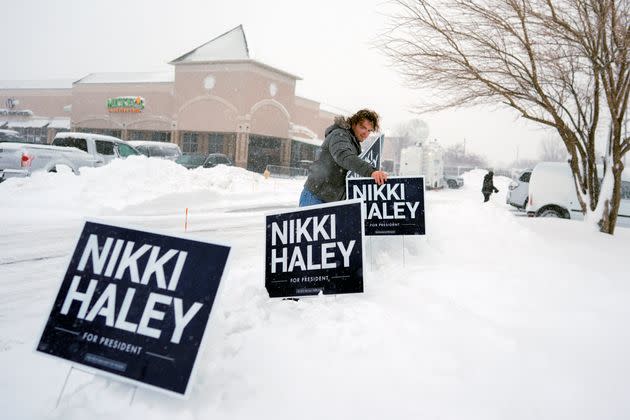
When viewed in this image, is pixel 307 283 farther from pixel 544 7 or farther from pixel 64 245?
pixel 544 7

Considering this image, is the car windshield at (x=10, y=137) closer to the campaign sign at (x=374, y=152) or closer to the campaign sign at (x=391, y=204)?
the campaign sign at (x=374, y=152)

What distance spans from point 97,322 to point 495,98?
7019 millimetres

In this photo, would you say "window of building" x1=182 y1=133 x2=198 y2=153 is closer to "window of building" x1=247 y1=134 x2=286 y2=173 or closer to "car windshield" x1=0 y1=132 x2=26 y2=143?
"window of building" x1=247 y1=134 x2=286 y2=173

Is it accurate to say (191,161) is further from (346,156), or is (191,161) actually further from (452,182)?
(452,182)

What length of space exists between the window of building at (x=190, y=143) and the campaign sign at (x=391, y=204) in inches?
1180

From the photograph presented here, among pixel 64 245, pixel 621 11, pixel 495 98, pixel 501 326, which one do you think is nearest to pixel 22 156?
pixel 64 245

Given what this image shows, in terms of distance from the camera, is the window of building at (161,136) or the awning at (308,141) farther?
the awning at (308,141)

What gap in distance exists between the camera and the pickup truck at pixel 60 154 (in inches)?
425

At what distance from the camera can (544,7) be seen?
6.34 m

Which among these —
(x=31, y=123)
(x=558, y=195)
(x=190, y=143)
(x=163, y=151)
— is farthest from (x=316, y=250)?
(x=31, y=123)

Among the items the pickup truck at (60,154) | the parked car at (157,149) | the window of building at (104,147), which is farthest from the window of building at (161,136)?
the window of building at (104,147)

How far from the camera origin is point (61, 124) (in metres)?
39.8

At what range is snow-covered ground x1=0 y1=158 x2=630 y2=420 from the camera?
2.23 metres

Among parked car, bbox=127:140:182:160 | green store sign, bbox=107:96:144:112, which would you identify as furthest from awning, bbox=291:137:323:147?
parked car, bbox=127:140:182:160
